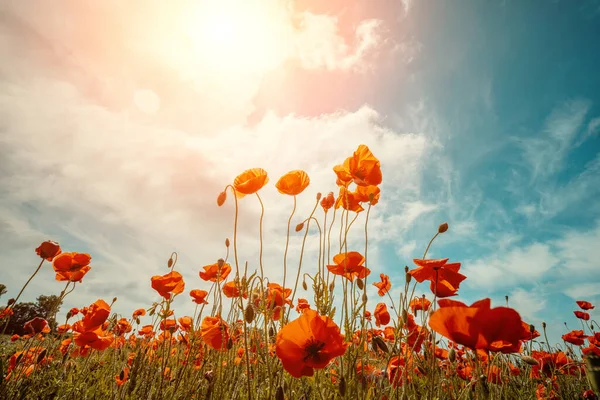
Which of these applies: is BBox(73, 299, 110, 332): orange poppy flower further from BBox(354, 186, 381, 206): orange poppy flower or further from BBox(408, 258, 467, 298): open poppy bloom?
BBox(408, 258, 467, 298): open poppy bloom

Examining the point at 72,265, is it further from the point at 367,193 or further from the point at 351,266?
the point at 367,193

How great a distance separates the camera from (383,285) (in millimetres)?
3154

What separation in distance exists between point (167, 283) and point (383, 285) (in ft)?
7.05

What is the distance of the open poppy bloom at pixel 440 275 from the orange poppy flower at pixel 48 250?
3186 mm

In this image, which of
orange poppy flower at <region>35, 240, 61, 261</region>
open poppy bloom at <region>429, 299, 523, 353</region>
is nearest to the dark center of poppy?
open poppy bloom at <region>429, 299, 523, 353</region>

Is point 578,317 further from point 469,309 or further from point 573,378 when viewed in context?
point 469,309

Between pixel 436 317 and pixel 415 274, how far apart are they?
20.5 inches

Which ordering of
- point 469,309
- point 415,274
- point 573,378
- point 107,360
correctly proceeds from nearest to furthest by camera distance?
point 469,309 → point 415,274 → point 107,360 → point 573,378

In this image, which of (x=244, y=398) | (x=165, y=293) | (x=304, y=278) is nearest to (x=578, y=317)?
(x=304, y=278)

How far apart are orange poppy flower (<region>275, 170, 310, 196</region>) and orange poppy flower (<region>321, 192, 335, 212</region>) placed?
1.54ft

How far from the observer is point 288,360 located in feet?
4.87

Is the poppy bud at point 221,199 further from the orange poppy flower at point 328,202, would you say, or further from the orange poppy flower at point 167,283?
the orange poppy flower at point 167,283

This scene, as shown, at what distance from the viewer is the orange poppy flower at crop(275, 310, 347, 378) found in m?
1.50

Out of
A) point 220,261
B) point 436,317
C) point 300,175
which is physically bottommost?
point 436,317
